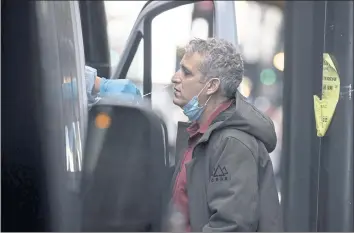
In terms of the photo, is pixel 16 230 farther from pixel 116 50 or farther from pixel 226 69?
pixel 226 69

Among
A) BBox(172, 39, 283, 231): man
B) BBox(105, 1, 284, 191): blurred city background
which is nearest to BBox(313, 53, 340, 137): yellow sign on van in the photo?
BBox(105, 1, 284, 191): blurred city background

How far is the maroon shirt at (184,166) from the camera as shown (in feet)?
6.79

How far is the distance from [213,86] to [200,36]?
81 centimetres

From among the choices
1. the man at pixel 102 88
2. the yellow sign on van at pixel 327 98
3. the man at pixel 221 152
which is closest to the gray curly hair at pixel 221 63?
the man at pixel 221 152

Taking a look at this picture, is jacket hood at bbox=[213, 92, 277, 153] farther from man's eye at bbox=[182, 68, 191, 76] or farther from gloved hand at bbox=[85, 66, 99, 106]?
gloved hand at bbox=[85, 66, 99, 106]

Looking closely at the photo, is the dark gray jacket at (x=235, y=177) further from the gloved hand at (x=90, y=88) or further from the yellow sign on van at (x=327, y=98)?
the yellow sign on van at (x=327, y=98)

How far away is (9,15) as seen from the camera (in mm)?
2582

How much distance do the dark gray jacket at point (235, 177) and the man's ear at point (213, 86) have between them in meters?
0.08

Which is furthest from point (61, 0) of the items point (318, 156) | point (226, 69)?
point (318, 156)

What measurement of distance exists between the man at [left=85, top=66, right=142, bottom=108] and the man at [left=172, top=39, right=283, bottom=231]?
453mm

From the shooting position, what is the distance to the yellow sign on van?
2.92m

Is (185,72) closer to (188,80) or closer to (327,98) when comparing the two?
(188,80)

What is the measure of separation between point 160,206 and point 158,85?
0.52 metres

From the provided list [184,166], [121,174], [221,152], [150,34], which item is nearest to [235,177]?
[221,152]
